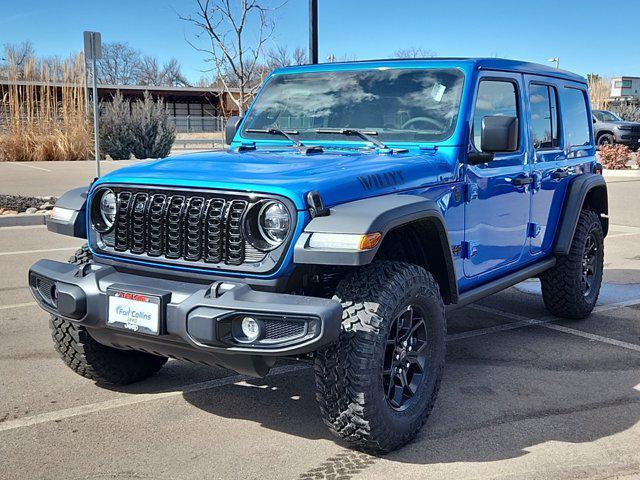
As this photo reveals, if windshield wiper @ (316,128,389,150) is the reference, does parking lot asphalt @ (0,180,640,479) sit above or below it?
below

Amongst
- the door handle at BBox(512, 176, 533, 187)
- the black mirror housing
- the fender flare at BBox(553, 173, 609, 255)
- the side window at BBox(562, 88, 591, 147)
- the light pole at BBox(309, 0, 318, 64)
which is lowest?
the fender flare at BBox(553, 173, 609, 255)

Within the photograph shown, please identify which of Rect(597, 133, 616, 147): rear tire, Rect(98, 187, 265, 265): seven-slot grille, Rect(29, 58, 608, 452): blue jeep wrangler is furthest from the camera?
Rect(597, 133, 616, 147): rear tire

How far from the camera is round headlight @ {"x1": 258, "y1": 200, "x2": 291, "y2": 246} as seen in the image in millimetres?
3256

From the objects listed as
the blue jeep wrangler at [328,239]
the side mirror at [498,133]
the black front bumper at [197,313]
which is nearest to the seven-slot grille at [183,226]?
the blue jeep wrangler at [328,239]

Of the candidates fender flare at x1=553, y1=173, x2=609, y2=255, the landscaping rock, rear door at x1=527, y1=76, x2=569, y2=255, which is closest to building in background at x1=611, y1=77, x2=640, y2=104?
the landscaping rock

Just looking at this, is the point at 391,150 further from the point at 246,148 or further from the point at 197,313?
the point at 197,313

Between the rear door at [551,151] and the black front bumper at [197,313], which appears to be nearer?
the black front bumper at [197,313]

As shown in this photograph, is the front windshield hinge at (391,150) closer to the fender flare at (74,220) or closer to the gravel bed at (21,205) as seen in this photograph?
the fender flare at (74,220)

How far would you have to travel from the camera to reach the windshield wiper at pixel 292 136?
423 centimetres

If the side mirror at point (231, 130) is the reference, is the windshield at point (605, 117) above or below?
above

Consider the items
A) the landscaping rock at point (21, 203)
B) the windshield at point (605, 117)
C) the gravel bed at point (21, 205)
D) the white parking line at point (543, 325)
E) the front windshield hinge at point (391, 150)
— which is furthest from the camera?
the windshield at point (605, 117)

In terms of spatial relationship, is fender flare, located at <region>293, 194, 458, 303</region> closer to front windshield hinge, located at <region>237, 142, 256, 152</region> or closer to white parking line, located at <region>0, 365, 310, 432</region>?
front windshield hinge, located at <region>237, 142, 256, 152</region>

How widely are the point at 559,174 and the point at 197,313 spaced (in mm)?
3419

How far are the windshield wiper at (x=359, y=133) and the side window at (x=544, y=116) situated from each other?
1.41 m
